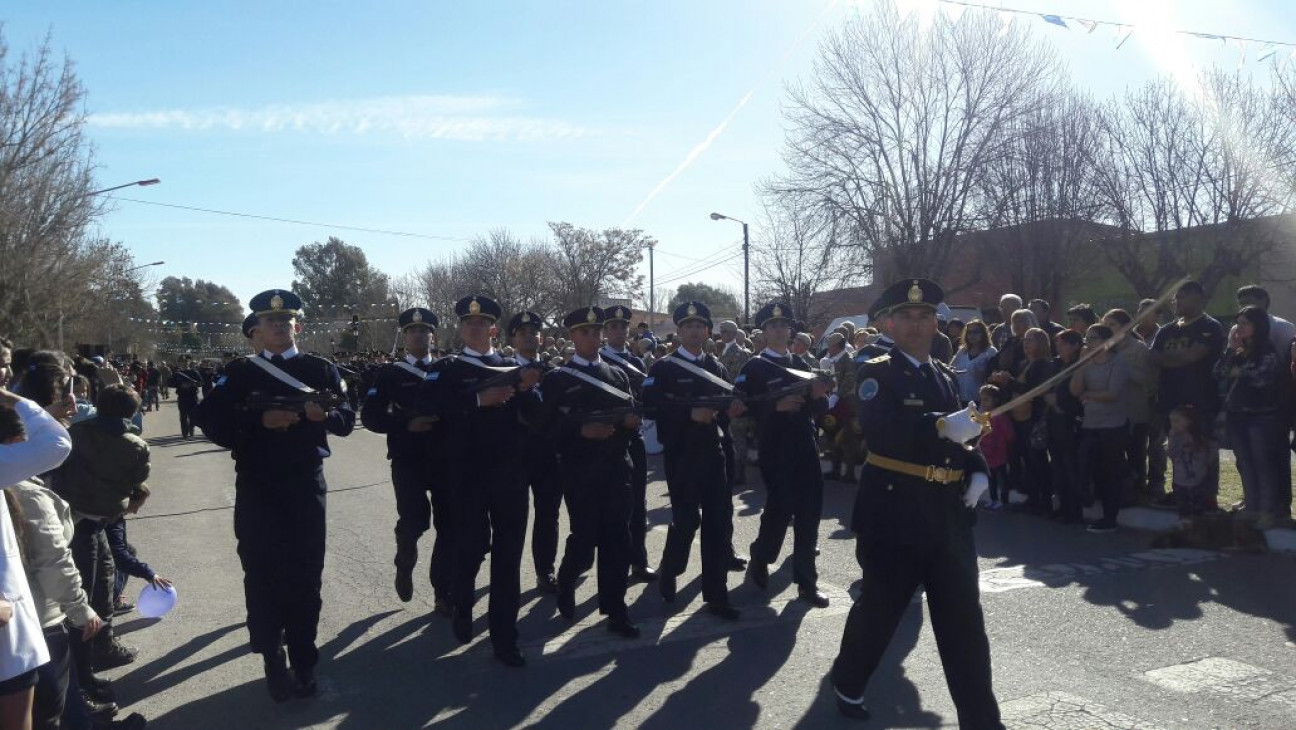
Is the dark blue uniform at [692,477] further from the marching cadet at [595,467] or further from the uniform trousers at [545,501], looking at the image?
the uniform trousers at [545,501]

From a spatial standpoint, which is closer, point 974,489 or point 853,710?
point 974,489

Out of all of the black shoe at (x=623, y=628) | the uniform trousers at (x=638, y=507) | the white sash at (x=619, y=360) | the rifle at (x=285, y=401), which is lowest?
the black shoe at (x=623, y=628)

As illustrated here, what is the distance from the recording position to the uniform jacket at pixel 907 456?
170 inches

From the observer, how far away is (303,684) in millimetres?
5184

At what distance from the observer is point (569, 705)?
195 inches

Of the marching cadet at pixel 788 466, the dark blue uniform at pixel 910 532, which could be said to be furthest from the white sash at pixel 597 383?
the dark blue uniform at pixel 910 532

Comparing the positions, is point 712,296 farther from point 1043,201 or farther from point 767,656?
point 767,656

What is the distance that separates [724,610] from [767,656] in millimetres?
817

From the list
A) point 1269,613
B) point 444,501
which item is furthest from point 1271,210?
point 444,501

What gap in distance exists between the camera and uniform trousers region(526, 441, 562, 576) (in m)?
7.27

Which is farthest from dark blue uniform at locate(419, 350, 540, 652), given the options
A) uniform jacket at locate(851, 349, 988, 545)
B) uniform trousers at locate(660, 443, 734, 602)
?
uniform jacket at locate(851, 349, 988, 545)

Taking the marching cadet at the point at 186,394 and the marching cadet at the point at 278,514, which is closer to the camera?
the marching cadet at the point at 278,514

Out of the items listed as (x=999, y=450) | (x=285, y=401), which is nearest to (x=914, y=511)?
(x=285, y=401)

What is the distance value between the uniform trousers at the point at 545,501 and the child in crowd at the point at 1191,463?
Answer: 220 inches
